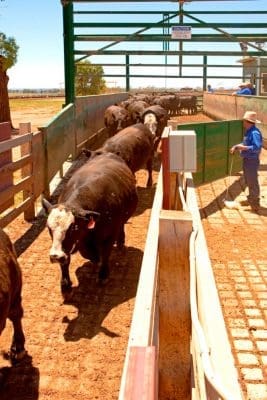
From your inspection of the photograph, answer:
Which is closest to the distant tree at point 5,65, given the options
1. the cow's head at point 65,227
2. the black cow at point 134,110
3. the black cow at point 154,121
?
the black cow at point 134,110

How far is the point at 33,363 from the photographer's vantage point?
4375 millimetres

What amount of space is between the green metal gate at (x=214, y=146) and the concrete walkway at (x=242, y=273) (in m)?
0.49

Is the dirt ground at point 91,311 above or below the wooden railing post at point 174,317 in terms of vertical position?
below

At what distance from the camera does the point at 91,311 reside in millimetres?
5398

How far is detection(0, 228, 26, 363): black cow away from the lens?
3.80m

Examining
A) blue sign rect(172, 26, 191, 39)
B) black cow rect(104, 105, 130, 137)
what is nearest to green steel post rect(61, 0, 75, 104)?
black cow rect(104, 105, 130, 137)

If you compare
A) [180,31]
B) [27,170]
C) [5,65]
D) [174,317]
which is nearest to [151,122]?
[180,31]

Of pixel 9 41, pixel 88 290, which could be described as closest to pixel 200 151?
pixel 88 290

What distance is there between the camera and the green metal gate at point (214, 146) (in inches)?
384

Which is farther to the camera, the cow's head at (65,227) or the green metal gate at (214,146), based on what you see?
the green metal gate at (214,146)

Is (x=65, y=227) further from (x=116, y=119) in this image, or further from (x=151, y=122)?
(x=116, y=119)

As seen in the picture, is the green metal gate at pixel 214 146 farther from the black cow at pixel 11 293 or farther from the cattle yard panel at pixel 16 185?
the black cow at pixel 11 293

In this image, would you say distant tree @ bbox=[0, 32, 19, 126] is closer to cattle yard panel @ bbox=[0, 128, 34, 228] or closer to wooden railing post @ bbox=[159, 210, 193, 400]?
cattle yard panel @ bbox=[0, 128, 34, 228]

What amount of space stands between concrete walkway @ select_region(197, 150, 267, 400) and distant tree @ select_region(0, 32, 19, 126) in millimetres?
16213
